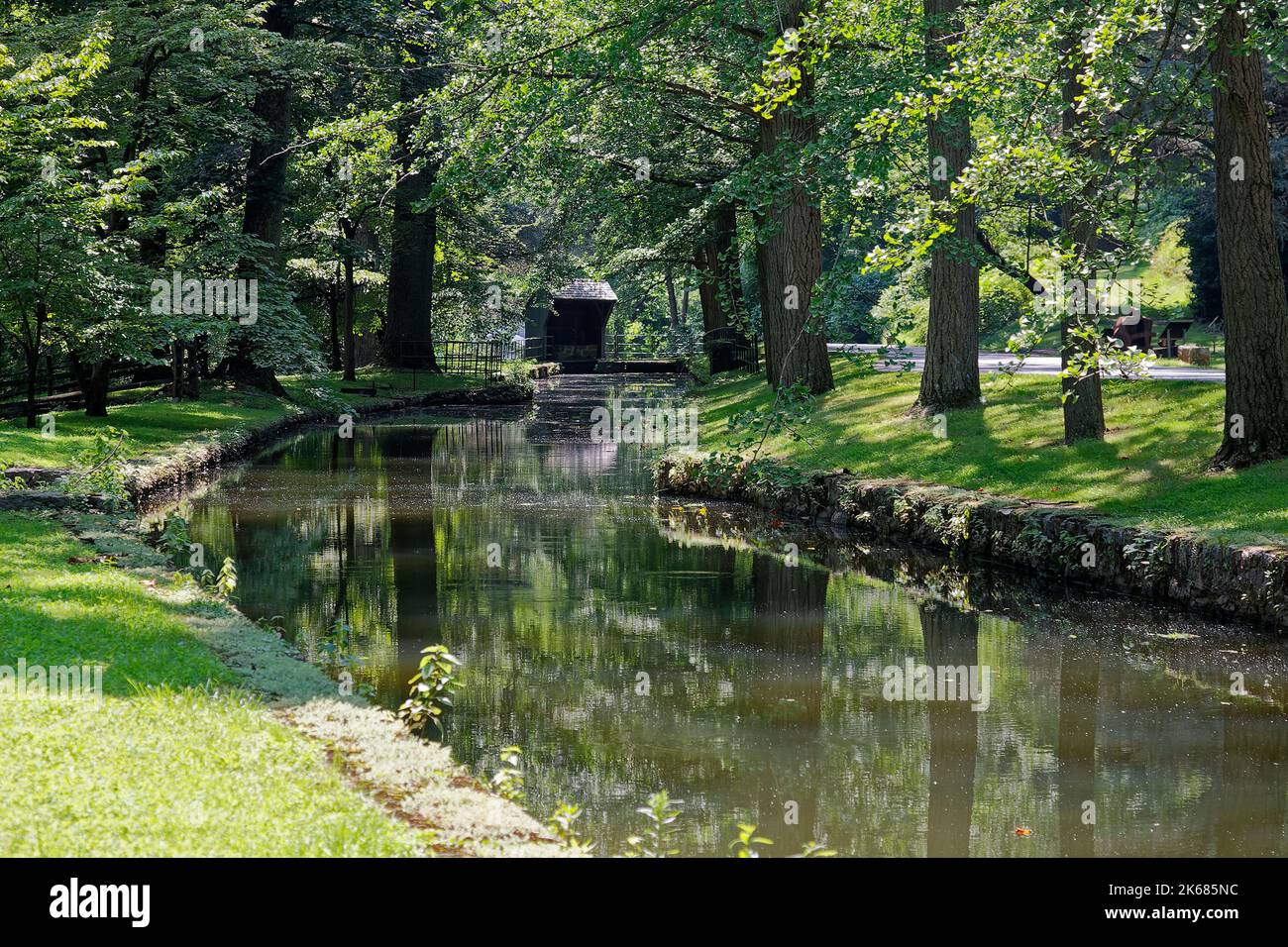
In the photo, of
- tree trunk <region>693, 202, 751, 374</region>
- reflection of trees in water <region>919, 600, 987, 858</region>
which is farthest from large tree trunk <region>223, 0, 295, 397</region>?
reflection of trees in water <region>919, 600, 987, 858</region>

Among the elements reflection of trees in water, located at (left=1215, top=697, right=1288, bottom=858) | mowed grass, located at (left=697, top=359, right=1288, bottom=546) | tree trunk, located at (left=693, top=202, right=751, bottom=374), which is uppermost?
tree trunk, located at (left=693, top=202, right=751, bottom=374)

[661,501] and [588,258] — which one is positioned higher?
[588,258]

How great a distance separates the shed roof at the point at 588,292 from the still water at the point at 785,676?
49099 mm

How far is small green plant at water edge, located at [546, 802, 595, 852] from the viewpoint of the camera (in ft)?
21.0

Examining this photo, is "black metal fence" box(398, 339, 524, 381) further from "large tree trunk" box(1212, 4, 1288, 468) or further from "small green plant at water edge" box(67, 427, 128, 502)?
"large tree trunk" box(1212, 4, 1288, 468)

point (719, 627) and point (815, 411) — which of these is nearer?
point (719, 627)

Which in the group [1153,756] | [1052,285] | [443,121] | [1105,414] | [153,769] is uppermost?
[443,121]

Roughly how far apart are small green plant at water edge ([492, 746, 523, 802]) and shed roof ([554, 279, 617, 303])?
6042 centimetres

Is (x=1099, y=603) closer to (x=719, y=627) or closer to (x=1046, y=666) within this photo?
(x=1046, y=666)

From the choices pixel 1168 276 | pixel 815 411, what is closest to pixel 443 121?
pixel 815 411

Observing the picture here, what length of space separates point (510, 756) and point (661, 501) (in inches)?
538

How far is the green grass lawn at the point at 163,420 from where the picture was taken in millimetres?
19141

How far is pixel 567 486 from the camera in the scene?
2288cm

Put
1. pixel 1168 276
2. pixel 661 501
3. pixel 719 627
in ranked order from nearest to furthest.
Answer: pixel 719 627 < pixel 661 501 < pixel 1168 276
